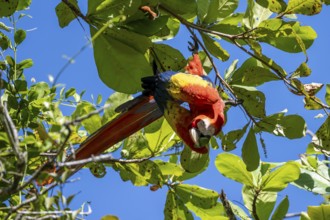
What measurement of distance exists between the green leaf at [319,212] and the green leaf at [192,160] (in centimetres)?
42

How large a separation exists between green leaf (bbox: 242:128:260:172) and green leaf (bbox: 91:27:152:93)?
0.45m

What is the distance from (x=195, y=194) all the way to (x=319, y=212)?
0.50 meters

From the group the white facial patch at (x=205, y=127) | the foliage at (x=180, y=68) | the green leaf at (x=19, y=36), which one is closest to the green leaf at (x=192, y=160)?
the foliage at (x=180, y=68)

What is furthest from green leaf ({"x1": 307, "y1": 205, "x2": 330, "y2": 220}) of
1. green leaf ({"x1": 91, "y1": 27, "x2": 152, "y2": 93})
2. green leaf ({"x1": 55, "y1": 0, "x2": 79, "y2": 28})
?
green leaf ({"x1": 55, "y1": 0, "x2": 79, "y2": 28})

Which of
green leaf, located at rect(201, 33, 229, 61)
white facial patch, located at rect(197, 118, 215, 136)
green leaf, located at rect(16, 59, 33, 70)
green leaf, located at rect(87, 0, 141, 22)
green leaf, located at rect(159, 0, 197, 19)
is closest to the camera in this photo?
white facial patch, located at rect(197, 118, 215, 136)

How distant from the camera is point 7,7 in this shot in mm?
2004

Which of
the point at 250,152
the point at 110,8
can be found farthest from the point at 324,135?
the point at 110,8

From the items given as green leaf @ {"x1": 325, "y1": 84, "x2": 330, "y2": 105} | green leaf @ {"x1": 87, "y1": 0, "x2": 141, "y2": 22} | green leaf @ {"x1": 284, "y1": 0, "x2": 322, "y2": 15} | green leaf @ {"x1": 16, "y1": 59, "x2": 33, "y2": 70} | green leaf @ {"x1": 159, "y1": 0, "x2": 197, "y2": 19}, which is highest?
green leaf @ {"x1": 16, "y1": 59, "x2": 33, "y2": 70}

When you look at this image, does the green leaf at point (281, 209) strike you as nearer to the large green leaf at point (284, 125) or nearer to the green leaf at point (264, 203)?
the green leaf at point (264, 203)

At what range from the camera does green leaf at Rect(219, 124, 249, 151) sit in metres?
2.29

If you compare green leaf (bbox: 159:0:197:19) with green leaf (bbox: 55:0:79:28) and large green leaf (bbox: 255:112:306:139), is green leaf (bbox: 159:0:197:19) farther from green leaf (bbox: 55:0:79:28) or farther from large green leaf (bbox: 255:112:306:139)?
large green leaf (bbox: 255:112:306:139)

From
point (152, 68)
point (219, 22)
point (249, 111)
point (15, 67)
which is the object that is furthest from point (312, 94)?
point (15, 67)

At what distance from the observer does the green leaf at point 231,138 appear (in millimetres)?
2291

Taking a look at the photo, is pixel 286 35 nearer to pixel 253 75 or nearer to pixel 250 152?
pixel 253 75
